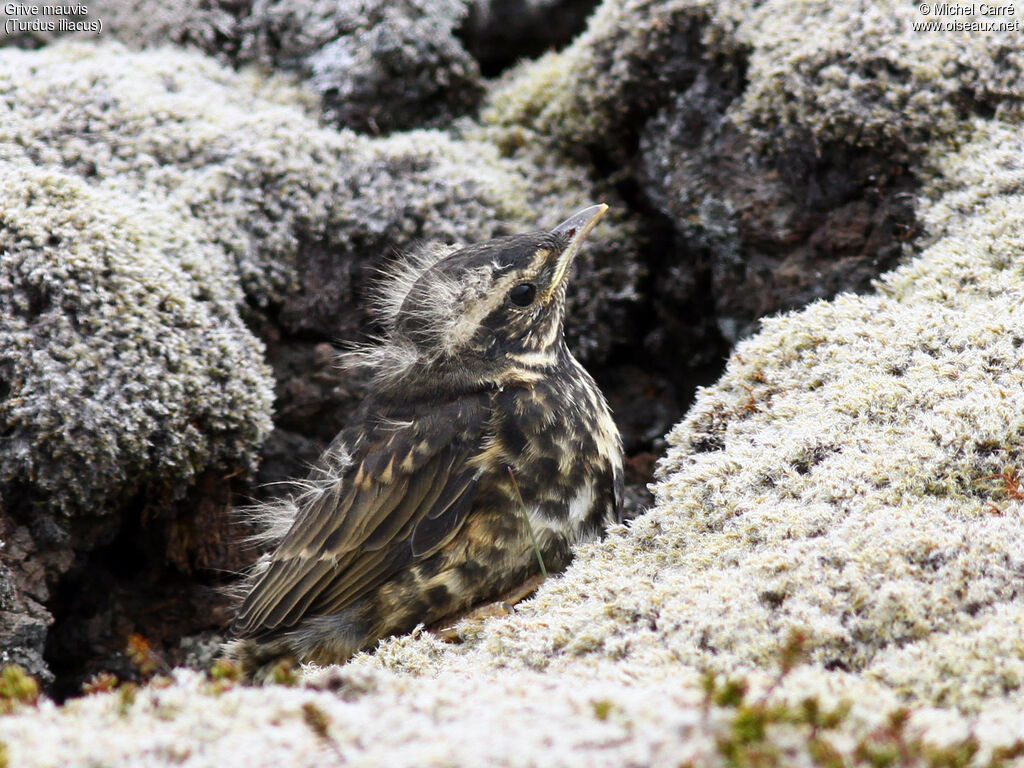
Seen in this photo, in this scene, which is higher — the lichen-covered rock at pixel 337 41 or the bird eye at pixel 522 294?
the lichen-covered rock at pixel 337 41

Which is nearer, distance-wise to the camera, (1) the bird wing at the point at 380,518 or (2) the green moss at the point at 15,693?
(2) the green moss at the point at 15,693

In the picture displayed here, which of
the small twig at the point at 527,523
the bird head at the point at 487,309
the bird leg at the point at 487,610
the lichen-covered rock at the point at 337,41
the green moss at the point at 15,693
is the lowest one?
the bird leg at the point at 487,610

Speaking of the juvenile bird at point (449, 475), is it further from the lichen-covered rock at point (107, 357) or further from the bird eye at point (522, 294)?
the lichen-covered rock at point (107, 357)

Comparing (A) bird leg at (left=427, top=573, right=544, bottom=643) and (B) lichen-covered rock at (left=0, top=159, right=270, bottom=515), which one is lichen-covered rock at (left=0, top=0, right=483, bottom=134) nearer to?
(B) lichen-covered rock at (left=0, top=159, right=270, bottom=515)

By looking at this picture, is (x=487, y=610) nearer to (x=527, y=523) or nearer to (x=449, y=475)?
(x=527, y=523)

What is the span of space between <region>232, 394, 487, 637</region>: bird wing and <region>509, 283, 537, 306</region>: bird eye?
58 cm

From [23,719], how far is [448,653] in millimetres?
1626

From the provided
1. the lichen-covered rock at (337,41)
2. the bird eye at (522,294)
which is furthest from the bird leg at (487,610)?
the lichen-covered rock at (337,41)

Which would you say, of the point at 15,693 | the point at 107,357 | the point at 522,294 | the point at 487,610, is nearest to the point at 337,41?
the point at 522,294

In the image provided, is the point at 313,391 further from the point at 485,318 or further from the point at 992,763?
the point at 992,763

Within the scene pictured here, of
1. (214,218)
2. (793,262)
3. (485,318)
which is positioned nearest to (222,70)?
(214,218)

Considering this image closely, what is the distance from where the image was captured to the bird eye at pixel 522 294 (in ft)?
15.6

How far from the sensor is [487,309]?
4.76m

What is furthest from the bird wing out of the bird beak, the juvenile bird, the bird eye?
the bird beak
